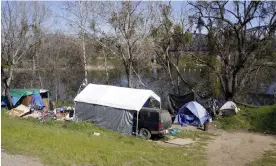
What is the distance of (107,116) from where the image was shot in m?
19.2

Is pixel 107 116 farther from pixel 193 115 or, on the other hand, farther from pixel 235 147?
pixel 235 147

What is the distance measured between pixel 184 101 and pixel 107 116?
703 centimetres

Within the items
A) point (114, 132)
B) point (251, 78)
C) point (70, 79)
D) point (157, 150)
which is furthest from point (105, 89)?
point (70, 79)

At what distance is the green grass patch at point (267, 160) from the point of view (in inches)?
508

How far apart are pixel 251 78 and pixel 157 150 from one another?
69.4ft

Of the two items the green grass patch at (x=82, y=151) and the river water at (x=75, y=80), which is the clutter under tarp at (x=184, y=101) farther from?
the river water at (x=75, y=80)

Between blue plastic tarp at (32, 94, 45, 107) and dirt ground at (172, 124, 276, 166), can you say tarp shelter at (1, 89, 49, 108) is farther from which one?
dirt ground at (172, 124, 276, 166)

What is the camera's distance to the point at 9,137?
1266 centimetres

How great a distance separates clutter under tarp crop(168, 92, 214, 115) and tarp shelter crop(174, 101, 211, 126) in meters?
1.42

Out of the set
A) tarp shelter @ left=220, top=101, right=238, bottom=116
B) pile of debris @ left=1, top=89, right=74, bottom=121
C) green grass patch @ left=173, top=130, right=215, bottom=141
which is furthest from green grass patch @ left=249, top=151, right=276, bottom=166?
pile of debris @ left=1, top=89, right=74, bottom=121

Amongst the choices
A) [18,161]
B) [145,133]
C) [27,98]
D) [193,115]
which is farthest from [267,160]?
[27,98]

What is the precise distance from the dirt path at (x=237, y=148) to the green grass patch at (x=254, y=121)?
3.65 ft

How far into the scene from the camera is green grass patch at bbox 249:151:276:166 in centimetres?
1289

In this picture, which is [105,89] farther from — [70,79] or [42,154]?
[70,79]
